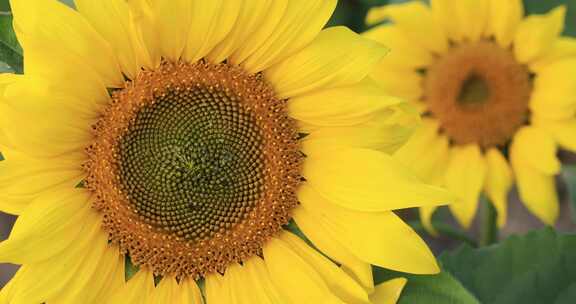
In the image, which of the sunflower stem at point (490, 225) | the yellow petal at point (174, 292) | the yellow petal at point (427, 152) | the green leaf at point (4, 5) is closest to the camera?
the yellow petal at point (174, 292)

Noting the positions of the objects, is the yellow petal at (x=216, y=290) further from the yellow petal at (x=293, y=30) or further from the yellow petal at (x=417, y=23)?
the yellow petal at (x=417, y=23)

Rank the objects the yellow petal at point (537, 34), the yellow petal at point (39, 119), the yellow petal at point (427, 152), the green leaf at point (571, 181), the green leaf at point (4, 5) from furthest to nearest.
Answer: the green leaf at point (571, 181) < the yellow petal at point (427, 152) < the yellow petal at point (537, 34) < the green leaf at point (4, 5) < the yellow petal at point (39, 119)

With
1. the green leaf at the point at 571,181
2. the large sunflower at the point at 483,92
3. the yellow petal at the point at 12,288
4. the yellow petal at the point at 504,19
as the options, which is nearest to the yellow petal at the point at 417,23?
the large sunflower at the point at 483,92

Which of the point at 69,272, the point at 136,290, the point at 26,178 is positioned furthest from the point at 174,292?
the point at 26,178

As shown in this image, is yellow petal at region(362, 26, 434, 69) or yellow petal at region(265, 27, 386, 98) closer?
yellow petal at region(265, 27, 386, 98)

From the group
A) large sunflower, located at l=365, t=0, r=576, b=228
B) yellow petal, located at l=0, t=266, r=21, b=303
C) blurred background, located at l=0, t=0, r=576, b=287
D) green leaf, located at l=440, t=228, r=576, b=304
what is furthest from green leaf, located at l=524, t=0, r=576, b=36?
yellow petal, located at l=0, t=266, r=21, b=303

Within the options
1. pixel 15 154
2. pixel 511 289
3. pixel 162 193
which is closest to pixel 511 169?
pixel 511 289

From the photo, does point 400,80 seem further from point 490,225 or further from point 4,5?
point 4,5

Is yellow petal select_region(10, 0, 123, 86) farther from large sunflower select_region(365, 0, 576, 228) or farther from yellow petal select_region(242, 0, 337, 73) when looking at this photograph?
large sunflower select_region(365, 0, 576, 228)
